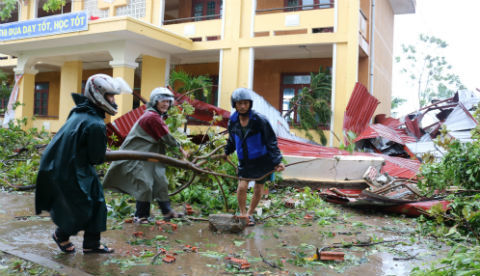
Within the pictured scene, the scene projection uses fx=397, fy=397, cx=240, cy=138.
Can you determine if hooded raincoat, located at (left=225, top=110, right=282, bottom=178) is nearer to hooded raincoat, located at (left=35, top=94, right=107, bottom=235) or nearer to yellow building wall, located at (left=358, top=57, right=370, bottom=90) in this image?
hooded raincoat, located at (left=35, top=94, right=107, bottom=235)

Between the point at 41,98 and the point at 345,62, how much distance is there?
17.6m

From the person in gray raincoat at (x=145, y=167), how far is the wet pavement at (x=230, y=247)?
39cm

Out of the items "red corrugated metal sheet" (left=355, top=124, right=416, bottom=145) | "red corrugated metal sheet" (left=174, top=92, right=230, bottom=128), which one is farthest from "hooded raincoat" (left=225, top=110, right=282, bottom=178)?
"red corrugated metal sheet" (left=355, top=124, right=416, bottom=145)

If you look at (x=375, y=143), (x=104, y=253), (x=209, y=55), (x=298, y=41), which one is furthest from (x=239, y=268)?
(x=209, y=55)

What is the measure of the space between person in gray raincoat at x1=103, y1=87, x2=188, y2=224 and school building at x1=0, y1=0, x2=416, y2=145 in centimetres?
772

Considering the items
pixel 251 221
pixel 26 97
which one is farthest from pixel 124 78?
pixel 251 221

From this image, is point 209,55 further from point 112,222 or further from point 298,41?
point 112,222

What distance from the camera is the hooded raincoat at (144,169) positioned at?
468 cm

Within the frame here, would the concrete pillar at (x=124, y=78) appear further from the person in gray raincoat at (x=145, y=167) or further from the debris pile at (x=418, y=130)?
the person in gray raincoat at (x=145, y=167)

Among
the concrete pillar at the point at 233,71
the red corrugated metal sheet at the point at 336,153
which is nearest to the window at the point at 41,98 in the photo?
the concrete pillar at the point at 233,71

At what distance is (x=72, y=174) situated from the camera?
3354mm

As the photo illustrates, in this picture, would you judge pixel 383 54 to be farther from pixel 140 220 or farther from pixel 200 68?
pixel 140 220

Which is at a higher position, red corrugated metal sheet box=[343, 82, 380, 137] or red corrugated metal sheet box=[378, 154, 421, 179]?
red corrugated metal sheet box=[343, 82, 380, 137]

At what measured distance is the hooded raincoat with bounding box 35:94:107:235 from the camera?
333cm
